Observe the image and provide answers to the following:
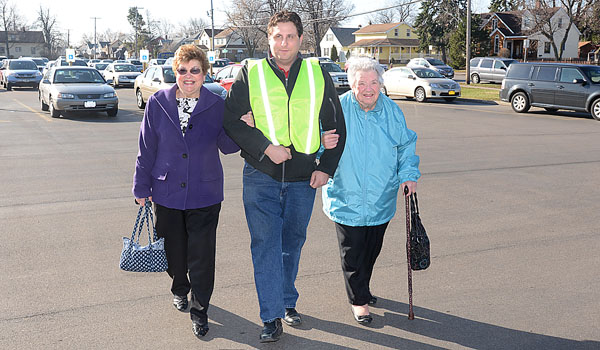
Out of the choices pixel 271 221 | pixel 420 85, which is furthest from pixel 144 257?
pixel 420 85

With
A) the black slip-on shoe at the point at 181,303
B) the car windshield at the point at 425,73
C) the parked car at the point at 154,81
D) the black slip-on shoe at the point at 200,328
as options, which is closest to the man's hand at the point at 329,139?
the black slip-on shoe at the point at 200,328

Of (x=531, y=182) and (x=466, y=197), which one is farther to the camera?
(x=531, y=182)

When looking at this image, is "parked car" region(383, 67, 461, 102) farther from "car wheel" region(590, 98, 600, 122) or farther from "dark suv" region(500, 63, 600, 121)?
"car wheel" region(590, 98, 600, 122)

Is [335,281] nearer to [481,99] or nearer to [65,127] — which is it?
[65,127]

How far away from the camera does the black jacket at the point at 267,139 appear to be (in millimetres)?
3650

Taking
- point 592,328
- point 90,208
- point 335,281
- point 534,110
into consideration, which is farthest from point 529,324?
point 534,110

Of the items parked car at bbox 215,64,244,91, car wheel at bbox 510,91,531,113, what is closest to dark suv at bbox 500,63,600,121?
car wheel at bbox 510,91,531,113

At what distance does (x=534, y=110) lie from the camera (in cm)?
2127

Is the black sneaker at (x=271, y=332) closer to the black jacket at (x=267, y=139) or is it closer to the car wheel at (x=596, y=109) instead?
the black jacket at (x=267, y=139)

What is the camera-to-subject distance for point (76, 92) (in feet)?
57.8

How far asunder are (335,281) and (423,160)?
6.27 metres

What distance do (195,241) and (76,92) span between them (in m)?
15.2

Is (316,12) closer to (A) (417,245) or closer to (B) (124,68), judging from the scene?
(B) (124,68)

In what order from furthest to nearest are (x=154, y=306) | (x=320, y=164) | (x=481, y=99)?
(x=481, y=99), (x=154, y=306), (x=320, y=164)
